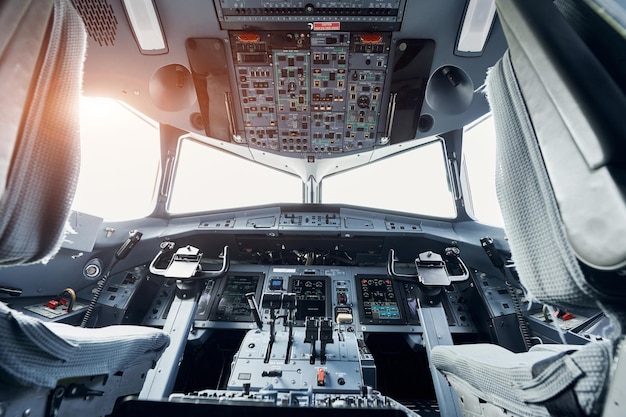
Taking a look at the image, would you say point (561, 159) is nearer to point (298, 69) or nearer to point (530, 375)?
point (530, 375)

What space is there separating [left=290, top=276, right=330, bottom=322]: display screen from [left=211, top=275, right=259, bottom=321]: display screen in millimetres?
423

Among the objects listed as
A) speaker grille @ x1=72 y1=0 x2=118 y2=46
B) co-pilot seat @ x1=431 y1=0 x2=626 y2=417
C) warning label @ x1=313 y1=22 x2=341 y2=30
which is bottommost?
co-pilot seat @ x1=431 y1=0 x2=626 y2=417

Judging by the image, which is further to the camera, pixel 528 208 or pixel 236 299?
pixel 236 299

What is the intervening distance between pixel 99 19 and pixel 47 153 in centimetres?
209

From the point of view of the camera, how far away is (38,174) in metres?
0.70

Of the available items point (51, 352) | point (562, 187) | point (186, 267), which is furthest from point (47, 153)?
point (186, 267)

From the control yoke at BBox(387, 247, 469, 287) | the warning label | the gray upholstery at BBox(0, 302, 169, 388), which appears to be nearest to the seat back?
the gray upholstery at BBox(0, 302, 169, 388)

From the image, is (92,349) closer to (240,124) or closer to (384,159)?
(240,124)

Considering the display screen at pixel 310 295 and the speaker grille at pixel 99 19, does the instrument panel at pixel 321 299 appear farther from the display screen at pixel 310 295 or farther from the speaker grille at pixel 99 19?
the speaker grille at pixel 99 19

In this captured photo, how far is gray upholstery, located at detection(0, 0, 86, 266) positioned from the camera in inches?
25.5

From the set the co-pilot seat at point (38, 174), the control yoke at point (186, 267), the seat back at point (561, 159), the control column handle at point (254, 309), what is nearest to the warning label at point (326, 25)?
the seat back at point (561, 159)

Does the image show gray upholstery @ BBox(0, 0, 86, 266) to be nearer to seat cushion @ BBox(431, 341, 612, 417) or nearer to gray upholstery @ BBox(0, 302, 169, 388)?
gray upholstery @ BBox(0, 302, 169, 388)

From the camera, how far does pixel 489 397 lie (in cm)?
90

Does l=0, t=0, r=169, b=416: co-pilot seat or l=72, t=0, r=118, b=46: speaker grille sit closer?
l=0, t=0, r=169, b=416: co-pilot seat
